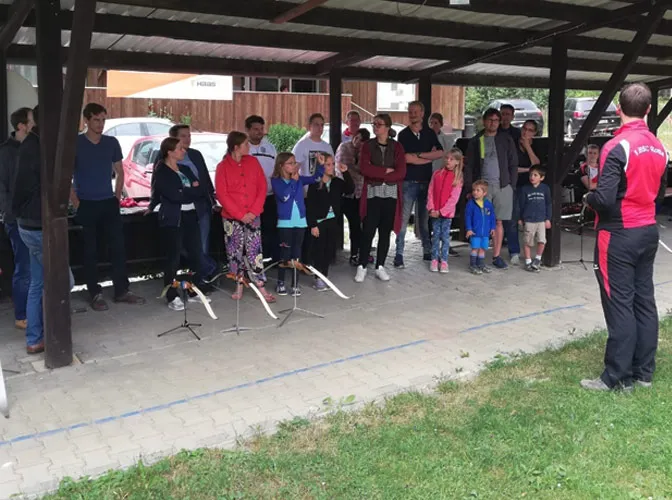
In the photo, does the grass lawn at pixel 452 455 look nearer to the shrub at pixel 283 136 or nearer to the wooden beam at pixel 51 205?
the wooden beam at pixel 51 205

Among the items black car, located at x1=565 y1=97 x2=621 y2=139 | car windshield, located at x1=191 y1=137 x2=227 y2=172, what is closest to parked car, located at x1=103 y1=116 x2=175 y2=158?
car windshield, located at x1=191 y1=137 x2=227 y2=172

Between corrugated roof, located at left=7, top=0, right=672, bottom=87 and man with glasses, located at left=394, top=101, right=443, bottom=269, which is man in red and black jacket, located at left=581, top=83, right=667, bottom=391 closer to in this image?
corrugated roof, located at left=7, top=0, right=672, bottom=87

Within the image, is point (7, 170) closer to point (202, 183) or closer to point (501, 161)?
point (202, 183)

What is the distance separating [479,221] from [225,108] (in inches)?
612

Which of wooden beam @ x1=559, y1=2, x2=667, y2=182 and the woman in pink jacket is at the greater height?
wooden beam @ x1=559, y1=2, x2=667, y2=182

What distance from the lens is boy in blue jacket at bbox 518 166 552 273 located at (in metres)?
8.85

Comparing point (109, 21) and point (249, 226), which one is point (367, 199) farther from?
point (109, 21)

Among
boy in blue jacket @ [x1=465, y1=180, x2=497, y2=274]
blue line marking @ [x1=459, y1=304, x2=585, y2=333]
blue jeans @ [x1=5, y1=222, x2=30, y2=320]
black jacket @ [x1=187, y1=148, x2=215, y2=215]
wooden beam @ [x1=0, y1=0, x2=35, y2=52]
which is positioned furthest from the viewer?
boy in blue jacket @ [x1=465, y1=180, x2=497, y2=274]

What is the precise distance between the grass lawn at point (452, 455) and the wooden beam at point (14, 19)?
12.4ft

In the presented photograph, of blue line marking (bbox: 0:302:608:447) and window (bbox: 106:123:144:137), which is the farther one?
window (bbox: 106:123:144:137)

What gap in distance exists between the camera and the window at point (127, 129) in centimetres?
1688

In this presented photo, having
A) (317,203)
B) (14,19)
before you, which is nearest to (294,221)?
(317,203)

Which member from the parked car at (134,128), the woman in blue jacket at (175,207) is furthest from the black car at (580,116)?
the woman in blue jacket at (175,207)

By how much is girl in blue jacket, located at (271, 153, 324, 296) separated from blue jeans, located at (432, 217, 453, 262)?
6.37 feet
